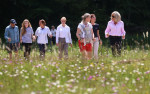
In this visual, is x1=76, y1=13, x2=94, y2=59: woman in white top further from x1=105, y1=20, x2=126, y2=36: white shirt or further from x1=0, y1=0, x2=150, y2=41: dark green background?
x1=0, y1=0, x2=150, y2=41: dark green background

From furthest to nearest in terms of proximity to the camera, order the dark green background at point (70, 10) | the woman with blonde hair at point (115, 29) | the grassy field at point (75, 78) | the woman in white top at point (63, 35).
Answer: the dark green background at point (70, 10), the woman in white top at point (63, 35), the woman with blonde hair at point (115, 29), the grassy field at point (75, 78)

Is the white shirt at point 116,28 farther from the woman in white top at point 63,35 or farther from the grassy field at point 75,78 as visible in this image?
the grassy field at point 75,78

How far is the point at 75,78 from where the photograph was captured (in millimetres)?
6699

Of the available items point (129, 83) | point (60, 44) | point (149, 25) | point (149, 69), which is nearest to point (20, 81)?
point (129, 83)

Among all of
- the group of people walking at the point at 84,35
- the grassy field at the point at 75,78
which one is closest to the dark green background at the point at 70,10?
the group of people walking at the point at 84,35

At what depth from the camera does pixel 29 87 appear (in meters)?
5.98

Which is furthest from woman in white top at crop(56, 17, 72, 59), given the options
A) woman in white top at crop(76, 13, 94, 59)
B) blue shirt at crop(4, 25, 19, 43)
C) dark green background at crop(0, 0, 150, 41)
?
dark green background at crop(0, 0, 150, 41)

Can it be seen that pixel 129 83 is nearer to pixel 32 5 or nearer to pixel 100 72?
pixel 100 72

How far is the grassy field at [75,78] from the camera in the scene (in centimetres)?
562

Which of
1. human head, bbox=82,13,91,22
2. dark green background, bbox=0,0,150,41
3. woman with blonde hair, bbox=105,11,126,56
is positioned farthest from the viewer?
dark green background, bbox=0,0,150,41

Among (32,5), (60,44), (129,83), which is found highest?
(32,5)

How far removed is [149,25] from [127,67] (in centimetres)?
2418

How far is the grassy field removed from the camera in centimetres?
562

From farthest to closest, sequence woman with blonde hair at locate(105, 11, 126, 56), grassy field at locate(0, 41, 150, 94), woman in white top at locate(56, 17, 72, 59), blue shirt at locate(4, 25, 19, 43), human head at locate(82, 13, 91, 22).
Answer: blue shirt at locate(4, 25, 19, 43)
woman in white top at locate(56, 17, 72, 59)
woman with blonde hair at locate(105, 11, 126, 56)
human head at locate(82, 13, 91, 22)
grassy field at locate(0, 41, 150, 94)
